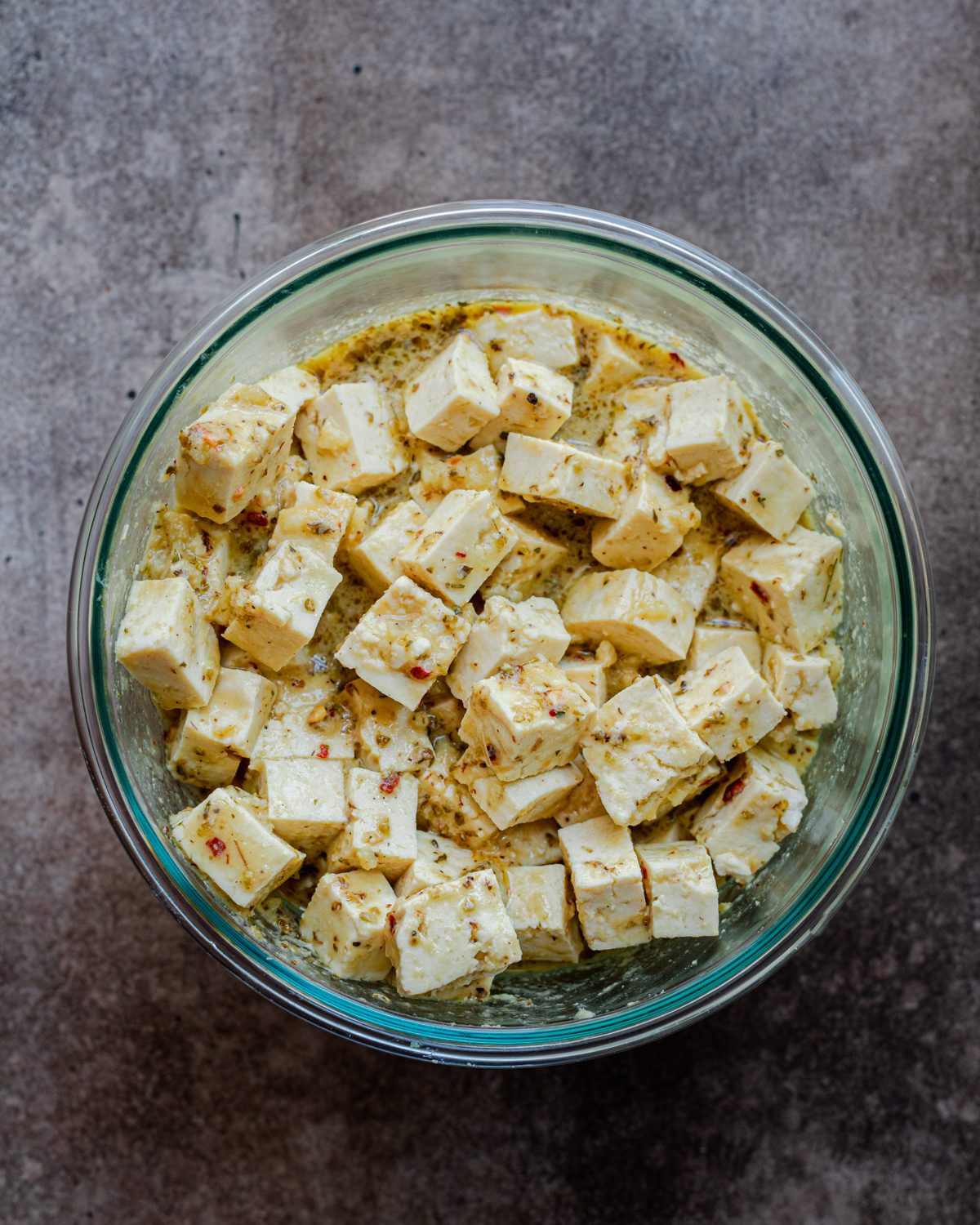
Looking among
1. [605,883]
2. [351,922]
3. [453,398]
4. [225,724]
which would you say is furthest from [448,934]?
[453,398]

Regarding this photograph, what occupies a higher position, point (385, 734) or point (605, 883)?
point (385, 734)

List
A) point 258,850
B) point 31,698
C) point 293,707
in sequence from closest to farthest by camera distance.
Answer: point 258,850 → point 293,707 → point 31,698

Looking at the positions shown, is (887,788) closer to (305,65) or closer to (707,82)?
(707,82)

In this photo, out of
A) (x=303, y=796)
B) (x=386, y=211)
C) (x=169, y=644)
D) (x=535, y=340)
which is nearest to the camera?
(x=169, y=644)

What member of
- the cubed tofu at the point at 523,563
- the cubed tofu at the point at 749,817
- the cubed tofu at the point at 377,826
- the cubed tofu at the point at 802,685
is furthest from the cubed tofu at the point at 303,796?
the cubed tofu at the point at 802,685

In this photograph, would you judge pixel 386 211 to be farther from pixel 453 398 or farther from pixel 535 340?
pixel 453 398

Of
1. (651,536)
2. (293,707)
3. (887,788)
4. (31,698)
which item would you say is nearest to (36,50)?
(31,698)

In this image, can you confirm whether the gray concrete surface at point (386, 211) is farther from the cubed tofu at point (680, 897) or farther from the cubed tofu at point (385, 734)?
the cubed tofu at point (385, 734)

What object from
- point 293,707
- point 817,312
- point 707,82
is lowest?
point 293,707
